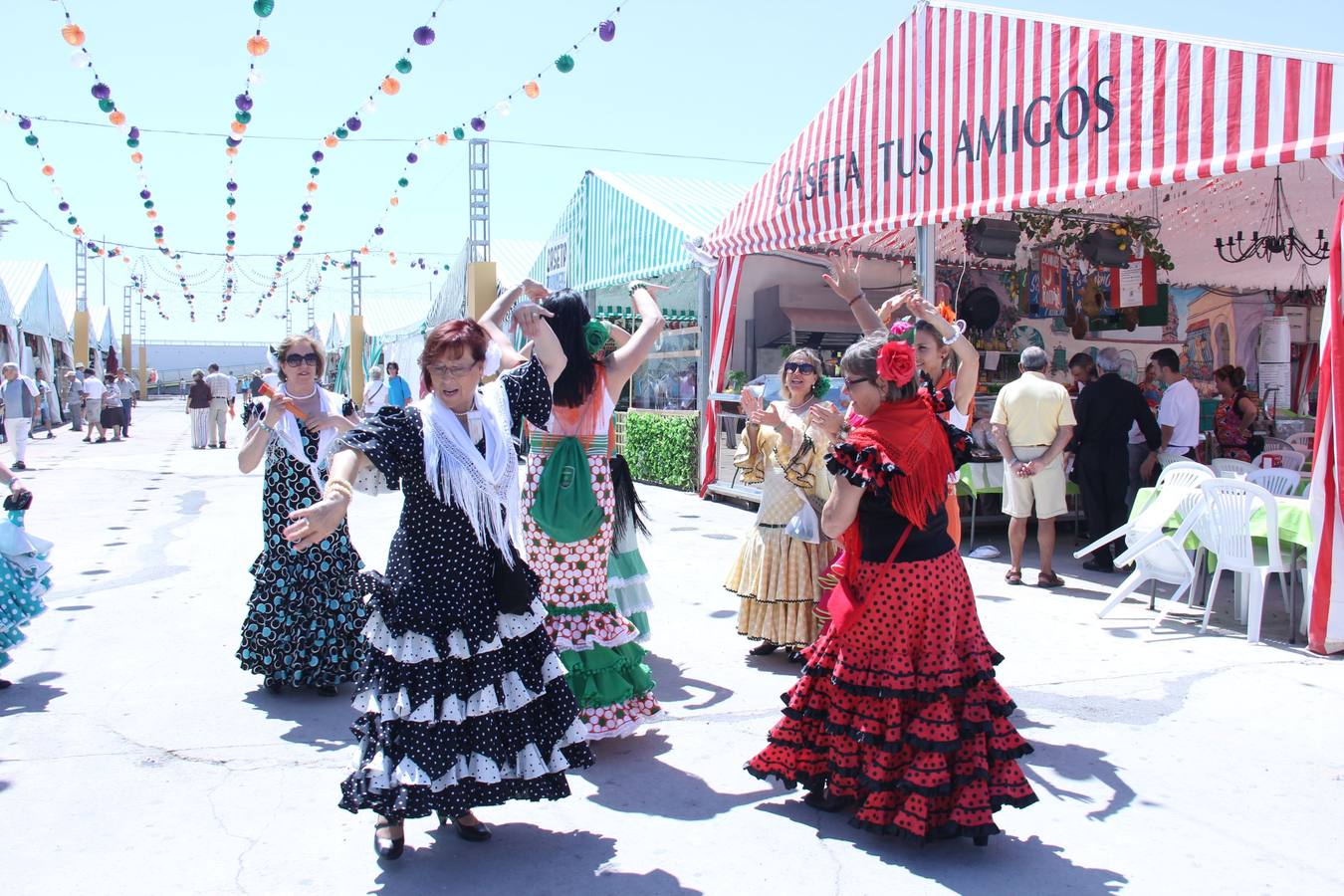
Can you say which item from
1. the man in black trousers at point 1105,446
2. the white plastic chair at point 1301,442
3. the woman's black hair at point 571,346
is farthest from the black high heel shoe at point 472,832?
the white plastic chair at point 1301,442

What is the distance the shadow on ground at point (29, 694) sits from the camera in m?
4.55

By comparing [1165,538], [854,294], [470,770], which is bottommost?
[470,770]

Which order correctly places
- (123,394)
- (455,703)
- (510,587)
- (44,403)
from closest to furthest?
(455,703) → (510,587) → (123,394) → (44,403)

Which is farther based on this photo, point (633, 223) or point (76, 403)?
point (76, 403)

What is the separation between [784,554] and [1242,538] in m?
2.85

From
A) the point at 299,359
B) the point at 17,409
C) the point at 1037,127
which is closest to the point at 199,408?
the point at 17,409

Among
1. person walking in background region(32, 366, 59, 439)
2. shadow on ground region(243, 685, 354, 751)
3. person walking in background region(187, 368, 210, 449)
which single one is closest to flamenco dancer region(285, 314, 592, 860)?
shadow on ground region(243, 685, 354, 751)

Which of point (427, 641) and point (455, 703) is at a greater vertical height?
point (427, 641)

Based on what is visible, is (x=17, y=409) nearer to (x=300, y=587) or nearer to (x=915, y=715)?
(x=300, y=587)

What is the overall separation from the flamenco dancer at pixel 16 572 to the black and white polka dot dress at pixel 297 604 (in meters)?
1.09

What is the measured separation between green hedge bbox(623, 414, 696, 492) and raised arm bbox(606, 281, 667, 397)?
28.9 ft

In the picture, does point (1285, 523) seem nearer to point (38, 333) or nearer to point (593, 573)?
point (593, 573)

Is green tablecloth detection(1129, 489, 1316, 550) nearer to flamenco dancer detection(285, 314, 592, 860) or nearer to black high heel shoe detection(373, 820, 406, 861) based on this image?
flamenco dancer detection(285, 314, 592, 860)

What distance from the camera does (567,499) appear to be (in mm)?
4062
